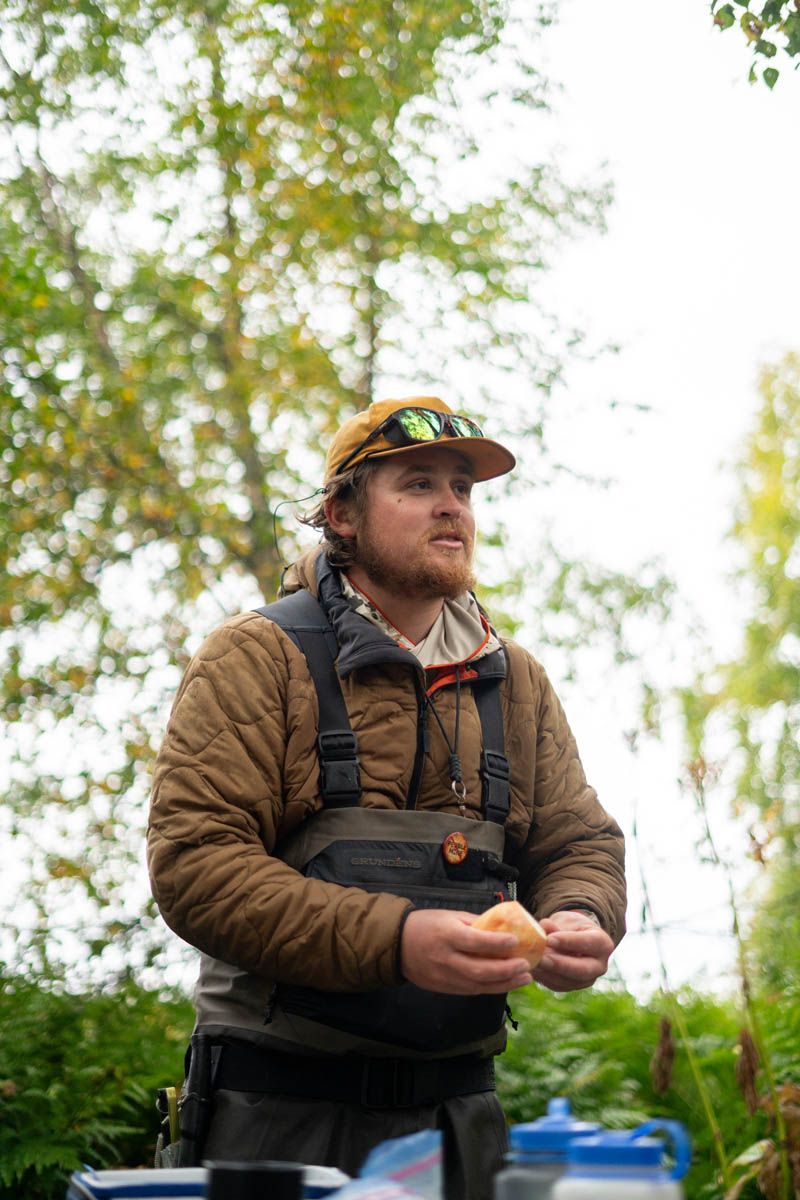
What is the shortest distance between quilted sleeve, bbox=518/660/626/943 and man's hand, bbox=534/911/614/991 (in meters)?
0.33

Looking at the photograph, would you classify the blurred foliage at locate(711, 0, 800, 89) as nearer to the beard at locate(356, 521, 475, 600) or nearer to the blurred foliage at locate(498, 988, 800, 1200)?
the beard at locate(356, 521, 475, 600)

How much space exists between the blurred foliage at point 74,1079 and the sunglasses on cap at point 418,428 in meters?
2.51

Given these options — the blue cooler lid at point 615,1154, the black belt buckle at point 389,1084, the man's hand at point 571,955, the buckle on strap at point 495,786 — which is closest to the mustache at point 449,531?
the buckle on strap at point 495,786

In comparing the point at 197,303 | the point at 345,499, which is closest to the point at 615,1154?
the point at 345,499

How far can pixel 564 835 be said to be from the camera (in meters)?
3.21

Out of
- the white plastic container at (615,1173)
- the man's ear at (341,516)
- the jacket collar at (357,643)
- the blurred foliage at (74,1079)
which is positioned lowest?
the blurred foliage at (74,1079)

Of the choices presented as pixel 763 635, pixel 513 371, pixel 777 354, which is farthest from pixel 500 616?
pixel 777 354

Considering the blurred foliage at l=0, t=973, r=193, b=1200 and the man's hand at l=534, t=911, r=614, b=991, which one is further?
the blurred foliage at l=0, t=973, r=193, b=1200

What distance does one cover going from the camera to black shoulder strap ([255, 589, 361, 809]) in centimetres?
281

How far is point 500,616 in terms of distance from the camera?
8.87m

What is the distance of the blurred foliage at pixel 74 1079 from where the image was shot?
13.6 ft

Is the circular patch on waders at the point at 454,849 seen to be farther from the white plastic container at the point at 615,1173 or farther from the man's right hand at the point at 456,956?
the white plastic container at the point at 615,1173

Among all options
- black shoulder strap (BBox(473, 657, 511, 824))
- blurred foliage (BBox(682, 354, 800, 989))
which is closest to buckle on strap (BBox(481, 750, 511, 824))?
black shoulder strap (BBox(473, 657, 511, 824))

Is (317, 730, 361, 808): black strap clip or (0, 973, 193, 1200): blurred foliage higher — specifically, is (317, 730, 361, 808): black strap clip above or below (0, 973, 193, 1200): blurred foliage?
above
